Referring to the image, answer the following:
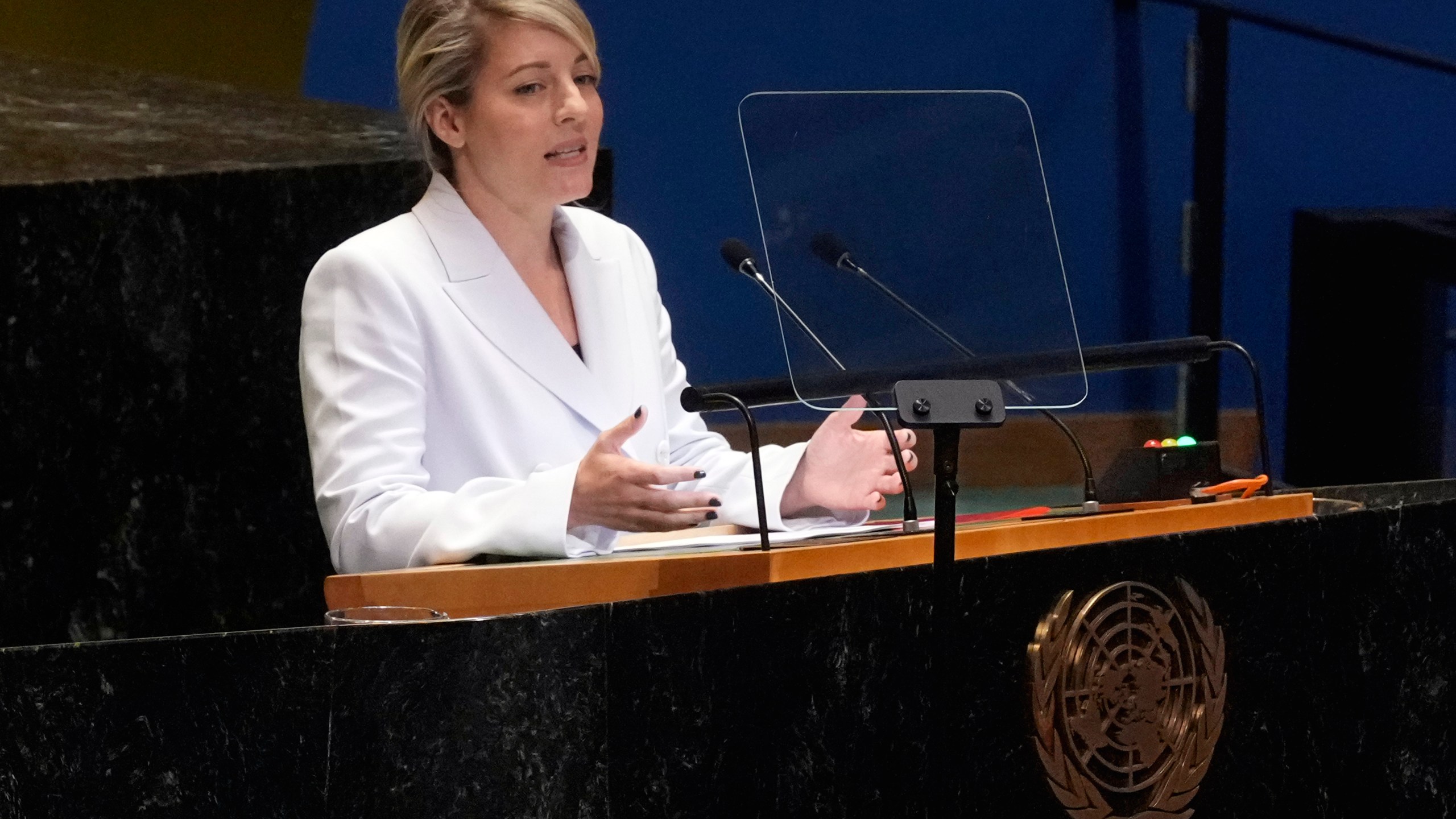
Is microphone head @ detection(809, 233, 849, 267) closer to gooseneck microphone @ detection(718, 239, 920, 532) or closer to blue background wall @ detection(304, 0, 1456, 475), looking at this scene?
gooseneck microphone @ detection(718, 239, 920, 532)

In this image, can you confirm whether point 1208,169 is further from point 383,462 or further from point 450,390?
Answer: point 383,462

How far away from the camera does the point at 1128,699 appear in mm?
1312

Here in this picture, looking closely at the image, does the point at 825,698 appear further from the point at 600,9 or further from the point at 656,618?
the point at 600,9

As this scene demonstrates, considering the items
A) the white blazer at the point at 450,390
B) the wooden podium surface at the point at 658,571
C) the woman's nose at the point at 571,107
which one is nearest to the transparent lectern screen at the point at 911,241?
the wooden podium surface at the point at 658,571

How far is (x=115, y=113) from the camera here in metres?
2.80

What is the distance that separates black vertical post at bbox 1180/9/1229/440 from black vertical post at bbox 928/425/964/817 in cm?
236

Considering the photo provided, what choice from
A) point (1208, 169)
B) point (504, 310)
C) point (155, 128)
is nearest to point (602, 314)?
point (504, 310)

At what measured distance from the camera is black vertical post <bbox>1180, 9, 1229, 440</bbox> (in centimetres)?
346

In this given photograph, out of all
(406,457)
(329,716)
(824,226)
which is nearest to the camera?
(329,716)

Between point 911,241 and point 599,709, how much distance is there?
47 cm

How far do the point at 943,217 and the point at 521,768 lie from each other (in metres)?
0.56

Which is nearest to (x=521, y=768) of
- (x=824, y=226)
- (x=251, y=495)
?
(x=824, y=226)

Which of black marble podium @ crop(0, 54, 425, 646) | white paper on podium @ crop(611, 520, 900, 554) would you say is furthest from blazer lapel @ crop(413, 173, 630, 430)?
black marble podium @ crop(0, 54, 425, 646)

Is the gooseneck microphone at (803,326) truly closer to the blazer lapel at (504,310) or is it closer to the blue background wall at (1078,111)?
the blazer lapel at (504,310)
